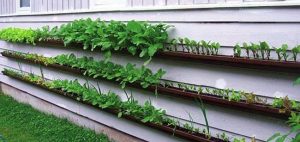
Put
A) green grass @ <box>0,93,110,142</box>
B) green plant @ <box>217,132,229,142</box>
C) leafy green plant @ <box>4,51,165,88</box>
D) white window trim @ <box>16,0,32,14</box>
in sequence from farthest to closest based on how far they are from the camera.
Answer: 1. white window trim @ <box>16,0,32,14</box>
2. green grass @ <box>0,93,110,142</box>
3. leafy green plant @ <box>4,51,165,88</box>
4. green plant @ <box>217,132,229,142</box>

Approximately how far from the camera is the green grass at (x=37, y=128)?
225 inches

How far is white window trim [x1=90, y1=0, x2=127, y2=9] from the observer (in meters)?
5.43

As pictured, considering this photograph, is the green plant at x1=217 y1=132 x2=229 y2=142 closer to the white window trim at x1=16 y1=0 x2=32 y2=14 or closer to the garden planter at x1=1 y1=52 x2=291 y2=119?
the garden planter at x1=1 y1=52 x2=291 y2=119

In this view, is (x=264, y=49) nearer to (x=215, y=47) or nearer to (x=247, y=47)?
(x=247, y=47)

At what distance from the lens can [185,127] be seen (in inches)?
168

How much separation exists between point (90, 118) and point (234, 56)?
292 cm

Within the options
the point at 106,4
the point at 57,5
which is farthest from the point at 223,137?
the point at 57,5

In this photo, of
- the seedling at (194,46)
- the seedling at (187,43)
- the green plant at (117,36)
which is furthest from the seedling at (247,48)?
the green plant at (117,36)

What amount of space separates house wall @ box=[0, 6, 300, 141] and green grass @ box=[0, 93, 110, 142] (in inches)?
32.4

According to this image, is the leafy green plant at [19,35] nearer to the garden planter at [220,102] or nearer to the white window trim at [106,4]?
the white window trim at [106,4]

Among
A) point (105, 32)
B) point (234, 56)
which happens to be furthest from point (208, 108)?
point (105, 32)

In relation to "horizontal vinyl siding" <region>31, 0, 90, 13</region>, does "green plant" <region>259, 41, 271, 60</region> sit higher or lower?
lower

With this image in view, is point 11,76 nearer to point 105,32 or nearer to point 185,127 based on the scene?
point 105,32

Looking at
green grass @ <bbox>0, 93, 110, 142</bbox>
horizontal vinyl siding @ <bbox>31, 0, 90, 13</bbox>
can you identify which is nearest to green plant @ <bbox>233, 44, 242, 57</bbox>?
green grass @ <bbox>0, 93, 110, 142</bbox>
